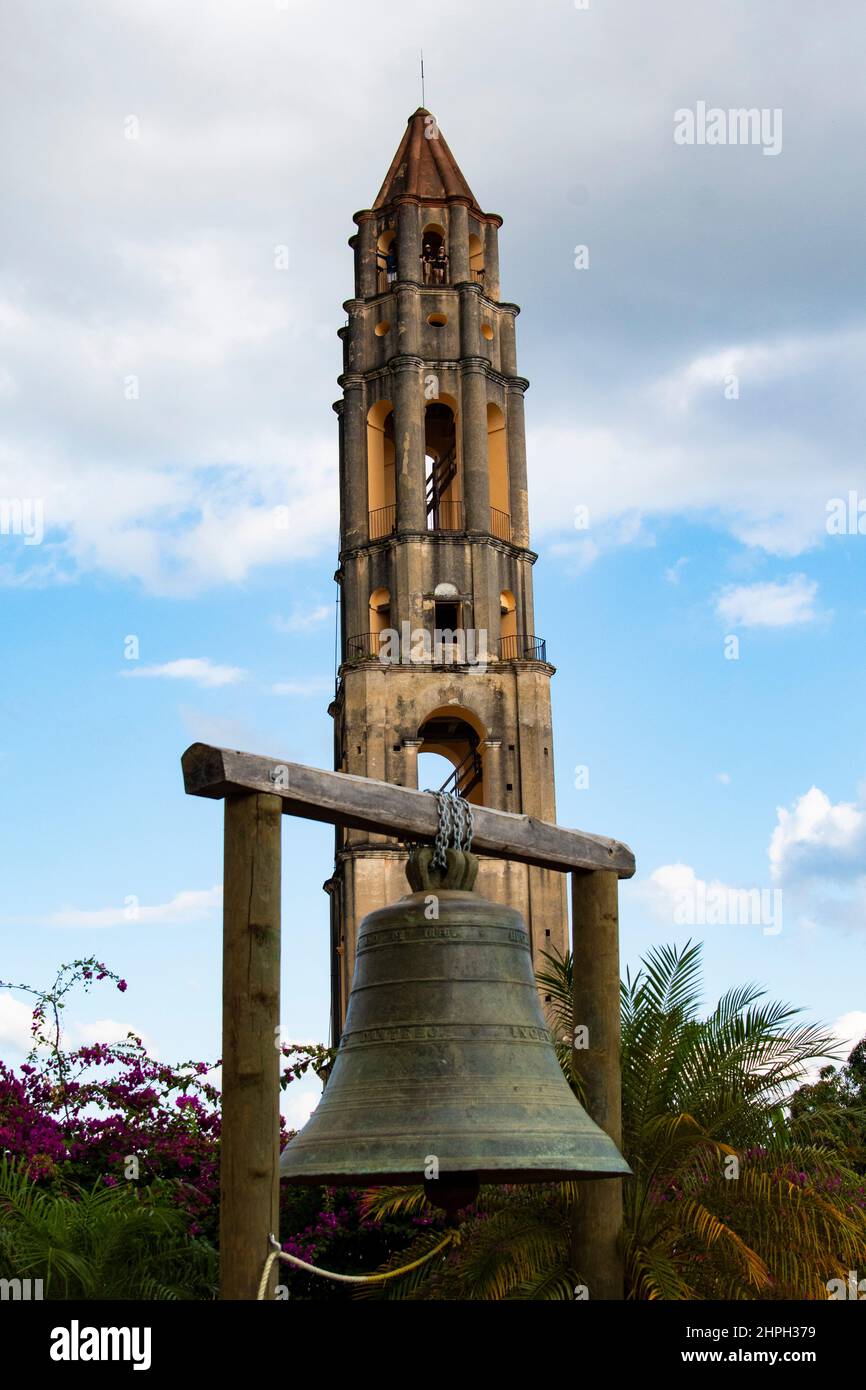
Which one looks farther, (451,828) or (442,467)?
(442,467)

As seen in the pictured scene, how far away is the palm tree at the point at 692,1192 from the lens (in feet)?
32.9

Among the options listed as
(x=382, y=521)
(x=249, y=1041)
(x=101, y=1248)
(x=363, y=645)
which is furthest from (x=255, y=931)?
(x=382, y=521)

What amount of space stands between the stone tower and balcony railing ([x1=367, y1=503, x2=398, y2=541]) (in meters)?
0.05

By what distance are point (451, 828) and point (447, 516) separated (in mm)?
36412

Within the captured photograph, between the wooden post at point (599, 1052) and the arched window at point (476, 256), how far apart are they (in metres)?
37.5

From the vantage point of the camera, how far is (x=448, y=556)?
41188mm

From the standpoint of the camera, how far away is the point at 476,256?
45.6m

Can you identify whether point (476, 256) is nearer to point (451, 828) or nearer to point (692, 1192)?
point (692, 1192)

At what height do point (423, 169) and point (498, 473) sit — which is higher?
point (423, 169)

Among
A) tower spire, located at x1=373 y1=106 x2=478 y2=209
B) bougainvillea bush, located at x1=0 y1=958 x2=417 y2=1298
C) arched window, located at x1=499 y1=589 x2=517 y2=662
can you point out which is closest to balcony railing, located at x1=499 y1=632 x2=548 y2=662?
arched window, located at x1=499 y1=589 x2=517 y2=662

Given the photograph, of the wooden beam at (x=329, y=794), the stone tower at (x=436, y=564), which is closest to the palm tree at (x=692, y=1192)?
the wooden beam at (x=329, y=794)

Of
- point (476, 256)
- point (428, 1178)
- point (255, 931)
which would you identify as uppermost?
Answer: point (476, 256)
